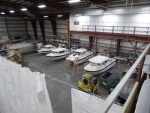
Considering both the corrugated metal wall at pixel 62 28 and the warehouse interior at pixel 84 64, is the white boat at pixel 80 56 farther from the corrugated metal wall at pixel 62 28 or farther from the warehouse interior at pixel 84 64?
the corrugated metal wall at pixel 62 28

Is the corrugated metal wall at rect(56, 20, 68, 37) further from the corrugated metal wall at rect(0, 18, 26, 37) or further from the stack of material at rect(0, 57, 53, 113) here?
the stack of material at rect(0, 57, 53, 113)

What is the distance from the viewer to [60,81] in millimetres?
10688

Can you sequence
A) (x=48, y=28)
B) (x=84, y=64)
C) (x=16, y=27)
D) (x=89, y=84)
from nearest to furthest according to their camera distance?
(x=89, y=84)
(x=84, y=64)
(x=48, y=28)
(x=16, y=27)

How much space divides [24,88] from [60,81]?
7.17m

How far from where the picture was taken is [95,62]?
35.8 ft

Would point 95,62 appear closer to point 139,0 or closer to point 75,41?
point 139,0

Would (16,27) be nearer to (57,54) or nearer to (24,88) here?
(57,54)

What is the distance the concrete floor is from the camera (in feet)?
25.2

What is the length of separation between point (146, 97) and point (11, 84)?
426 cm

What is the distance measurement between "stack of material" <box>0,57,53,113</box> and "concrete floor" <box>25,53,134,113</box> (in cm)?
346

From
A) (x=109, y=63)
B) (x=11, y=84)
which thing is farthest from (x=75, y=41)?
(x=11, y=84)

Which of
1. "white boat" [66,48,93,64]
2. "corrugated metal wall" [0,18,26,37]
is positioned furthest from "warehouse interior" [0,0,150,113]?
"corrugated metal wall" [0,18,26,37]

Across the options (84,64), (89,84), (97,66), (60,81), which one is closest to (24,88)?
(89,84)

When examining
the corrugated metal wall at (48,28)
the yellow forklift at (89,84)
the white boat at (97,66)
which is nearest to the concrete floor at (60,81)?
the yellow forklift at (89,84)
